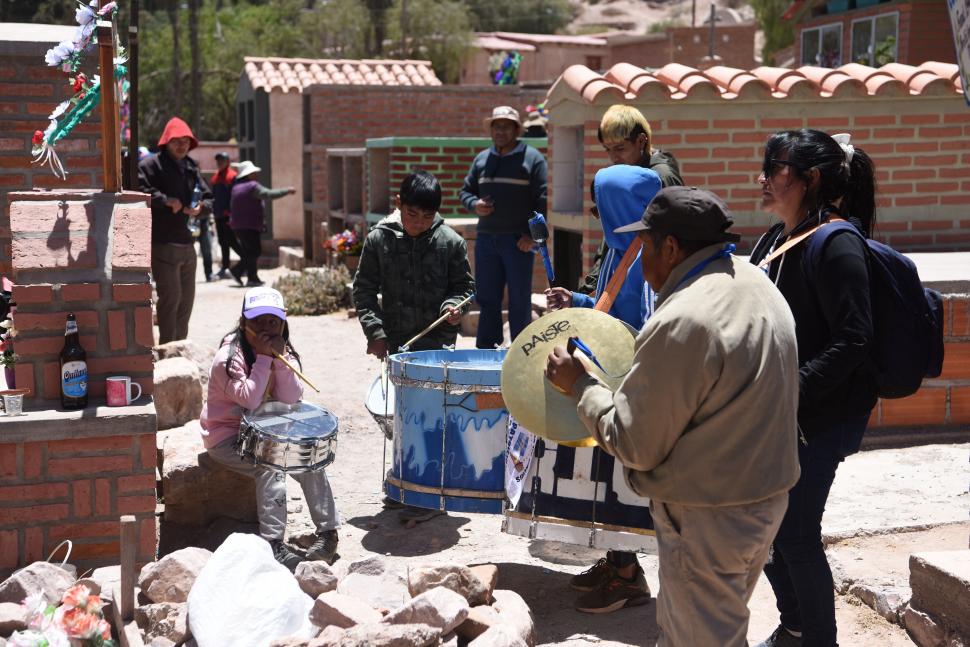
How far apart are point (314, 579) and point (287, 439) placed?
73cm

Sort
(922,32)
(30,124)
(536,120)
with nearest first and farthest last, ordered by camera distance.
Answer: (30,124) < (536,120) < (922,32)

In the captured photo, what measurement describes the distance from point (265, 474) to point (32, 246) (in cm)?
133

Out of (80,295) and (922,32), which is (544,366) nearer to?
(80,295)

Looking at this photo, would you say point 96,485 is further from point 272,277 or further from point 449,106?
point 449,106

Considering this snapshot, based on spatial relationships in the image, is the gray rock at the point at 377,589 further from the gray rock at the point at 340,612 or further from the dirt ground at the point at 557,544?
the dirt ground at the point at 557,544

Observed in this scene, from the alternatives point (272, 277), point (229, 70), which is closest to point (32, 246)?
point (272, 277)

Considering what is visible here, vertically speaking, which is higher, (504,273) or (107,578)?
(504,273)

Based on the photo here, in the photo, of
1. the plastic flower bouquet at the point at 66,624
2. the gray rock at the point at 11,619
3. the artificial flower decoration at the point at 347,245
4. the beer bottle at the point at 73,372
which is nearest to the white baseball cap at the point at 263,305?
the beer bottle at the point at 73,372

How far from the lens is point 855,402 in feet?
11.3

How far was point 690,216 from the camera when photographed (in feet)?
9.19

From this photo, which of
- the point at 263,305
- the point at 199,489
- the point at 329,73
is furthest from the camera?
the point at 329,73

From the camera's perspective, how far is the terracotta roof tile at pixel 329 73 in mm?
19125

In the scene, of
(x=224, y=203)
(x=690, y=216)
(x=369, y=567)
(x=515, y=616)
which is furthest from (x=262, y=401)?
(x=224, y=203)

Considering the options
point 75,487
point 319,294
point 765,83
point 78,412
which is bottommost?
point 319,294
